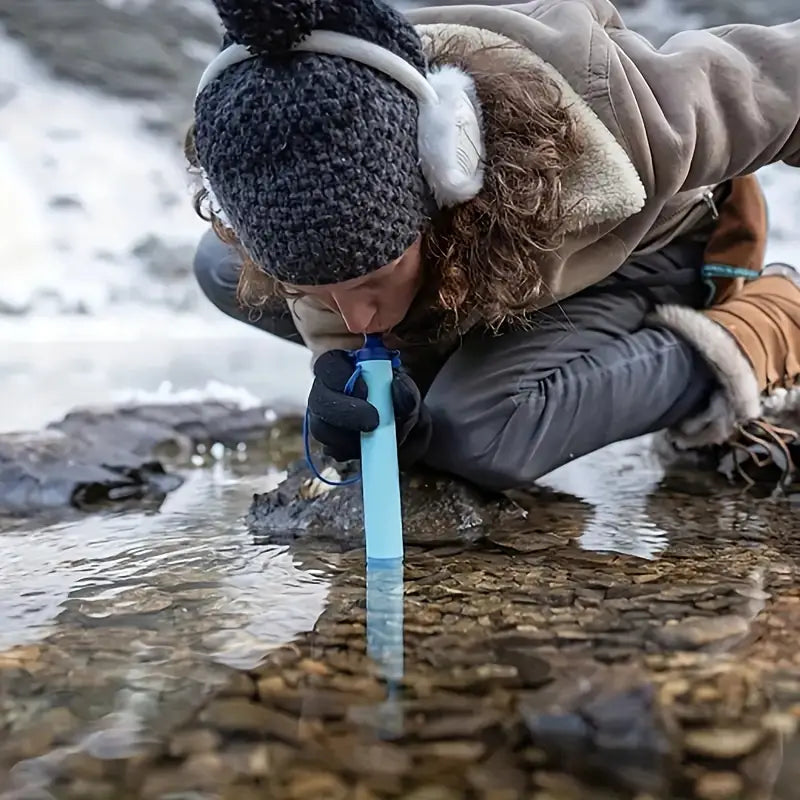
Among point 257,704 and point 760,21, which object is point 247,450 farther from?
point 760,21

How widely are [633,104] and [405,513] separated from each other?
1.44ft

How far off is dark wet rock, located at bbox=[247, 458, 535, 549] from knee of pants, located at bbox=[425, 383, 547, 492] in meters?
0.02

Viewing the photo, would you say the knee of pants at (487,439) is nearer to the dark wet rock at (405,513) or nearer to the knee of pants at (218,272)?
the dark wet rock at (405,513)

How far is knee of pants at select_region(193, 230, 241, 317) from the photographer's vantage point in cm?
128

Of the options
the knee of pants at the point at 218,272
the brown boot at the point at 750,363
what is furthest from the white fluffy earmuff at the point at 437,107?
the knee of pants at the point at 218,272

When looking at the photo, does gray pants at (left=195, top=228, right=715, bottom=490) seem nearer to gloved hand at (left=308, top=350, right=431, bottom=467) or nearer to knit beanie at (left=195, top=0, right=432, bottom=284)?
gloved hand at (left=308, top=350, right=431, bottom=467)

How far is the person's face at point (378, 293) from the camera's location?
2.54 ft

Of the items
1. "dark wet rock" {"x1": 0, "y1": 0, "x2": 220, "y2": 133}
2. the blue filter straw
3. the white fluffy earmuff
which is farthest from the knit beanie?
"dark wet rock" {"x1": 0, "y1": 0, "x2": 220, "y2": 133}

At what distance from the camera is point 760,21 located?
9.12 feet

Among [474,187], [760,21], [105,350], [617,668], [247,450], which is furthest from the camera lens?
[760,21]

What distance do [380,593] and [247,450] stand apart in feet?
3.05

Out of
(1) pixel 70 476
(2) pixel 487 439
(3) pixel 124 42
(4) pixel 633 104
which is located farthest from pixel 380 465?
(3) pixel 124 42

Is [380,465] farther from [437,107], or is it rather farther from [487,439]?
[437,107]

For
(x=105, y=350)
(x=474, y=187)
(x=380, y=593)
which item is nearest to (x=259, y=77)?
(x=474, y=187)
